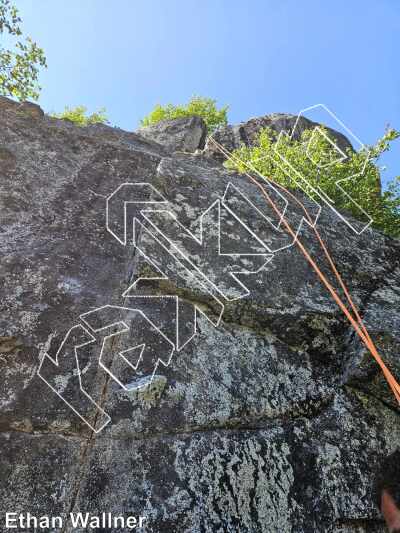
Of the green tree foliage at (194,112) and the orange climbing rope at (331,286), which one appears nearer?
the orange climbing rope at (331,286)

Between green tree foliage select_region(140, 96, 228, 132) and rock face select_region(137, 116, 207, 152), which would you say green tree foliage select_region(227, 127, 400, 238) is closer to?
rock face select_region(137, 116, 207, 152)

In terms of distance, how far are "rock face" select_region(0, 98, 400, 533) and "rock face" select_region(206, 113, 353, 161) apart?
10.7 meters

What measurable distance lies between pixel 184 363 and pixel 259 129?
1490 cm

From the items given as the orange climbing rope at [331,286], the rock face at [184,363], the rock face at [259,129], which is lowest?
the rock face at [184,363]

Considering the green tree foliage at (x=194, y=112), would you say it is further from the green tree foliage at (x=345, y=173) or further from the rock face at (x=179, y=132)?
the green tree foliage at (x=345, y=173)

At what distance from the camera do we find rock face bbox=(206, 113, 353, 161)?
48.8 feet

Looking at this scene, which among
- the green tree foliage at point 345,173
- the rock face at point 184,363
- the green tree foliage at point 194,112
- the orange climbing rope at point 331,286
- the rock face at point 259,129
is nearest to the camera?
the rock face at point 184,363

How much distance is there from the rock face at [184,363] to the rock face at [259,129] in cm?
1068

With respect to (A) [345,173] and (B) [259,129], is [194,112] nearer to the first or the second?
(B) [259,129]

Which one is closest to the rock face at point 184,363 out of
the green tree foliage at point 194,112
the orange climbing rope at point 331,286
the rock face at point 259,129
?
the orange climbing rope at point 331,286

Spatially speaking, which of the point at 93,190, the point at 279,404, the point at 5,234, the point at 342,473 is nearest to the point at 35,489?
the point at 279,404

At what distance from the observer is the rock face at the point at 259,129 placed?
14.9 metres

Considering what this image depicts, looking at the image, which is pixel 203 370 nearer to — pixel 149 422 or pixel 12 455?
pixel 149 422

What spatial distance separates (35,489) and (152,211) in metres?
2.03
